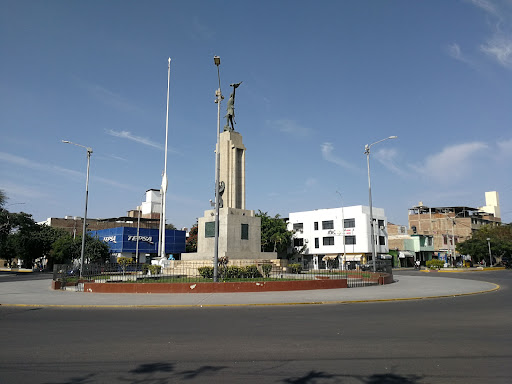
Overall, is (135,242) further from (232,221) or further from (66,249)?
(232,221)

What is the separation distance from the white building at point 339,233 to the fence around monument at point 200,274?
34.0 metres

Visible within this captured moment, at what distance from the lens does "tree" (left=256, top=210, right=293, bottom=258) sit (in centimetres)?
6619

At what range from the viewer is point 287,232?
2657 inches

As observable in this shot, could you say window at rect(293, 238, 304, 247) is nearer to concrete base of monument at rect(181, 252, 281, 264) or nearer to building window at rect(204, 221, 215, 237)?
concrete base of monument at rect(181, 252, 281, 264)

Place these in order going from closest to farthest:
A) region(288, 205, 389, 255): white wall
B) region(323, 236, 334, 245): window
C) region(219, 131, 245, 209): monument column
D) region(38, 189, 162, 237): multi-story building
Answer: region(219, 131, 245, 209): monument column < region(288, 205, 389, 255): white wall < region(323, 236, 334, 245): window < region(38, 189, 162, 237): multi-story building

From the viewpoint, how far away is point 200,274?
24.0 meters

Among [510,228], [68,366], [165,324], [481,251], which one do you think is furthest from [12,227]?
[510,228]

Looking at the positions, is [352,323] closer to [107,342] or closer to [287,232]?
[107,342]

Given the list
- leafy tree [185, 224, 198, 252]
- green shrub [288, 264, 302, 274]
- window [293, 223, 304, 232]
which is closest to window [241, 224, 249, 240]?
green shrub [288, 264, 302, 274]

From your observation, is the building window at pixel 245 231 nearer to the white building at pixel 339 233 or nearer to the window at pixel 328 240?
the white building at pixel 339 233

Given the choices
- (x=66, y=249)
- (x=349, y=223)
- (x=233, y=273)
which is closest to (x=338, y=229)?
(x=349, y=223)

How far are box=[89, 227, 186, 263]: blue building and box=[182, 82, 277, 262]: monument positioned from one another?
41.8 m

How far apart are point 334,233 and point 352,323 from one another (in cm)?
5867

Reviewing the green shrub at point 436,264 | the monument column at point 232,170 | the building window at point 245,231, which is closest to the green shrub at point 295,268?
the building window at point 245,231
